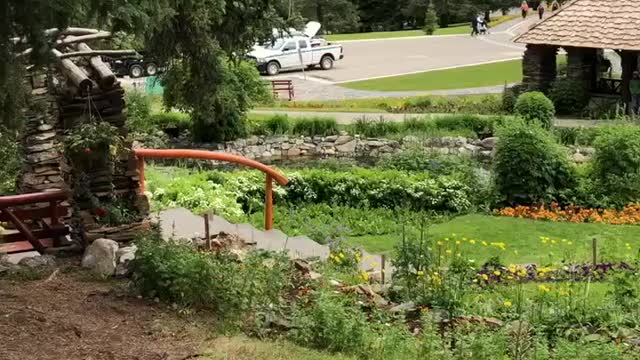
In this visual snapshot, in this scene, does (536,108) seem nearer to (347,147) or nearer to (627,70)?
(347,147)

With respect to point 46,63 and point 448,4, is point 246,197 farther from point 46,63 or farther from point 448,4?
point 448,4

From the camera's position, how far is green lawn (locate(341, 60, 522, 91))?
3619cm

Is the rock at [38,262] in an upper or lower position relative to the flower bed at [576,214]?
upper

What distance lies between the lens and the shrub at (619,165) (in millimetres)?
16250

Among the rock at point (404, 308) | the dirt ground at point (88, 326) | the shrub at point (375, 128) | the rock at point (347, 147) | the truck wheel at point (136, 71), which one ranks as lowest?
the rock at point (347, 147)

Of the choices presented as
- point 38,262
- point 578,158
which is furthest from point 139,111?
point 38,262

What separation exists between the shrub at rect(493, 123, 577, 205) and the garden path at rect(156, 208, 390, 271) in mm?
5548

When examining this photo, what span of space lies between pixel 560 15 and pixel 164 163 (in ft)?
46.1

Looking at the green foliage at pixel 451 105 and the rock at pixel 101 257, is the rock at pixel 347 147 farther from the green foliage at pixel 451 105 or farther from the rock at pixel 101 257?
the rock at pixel 101 257

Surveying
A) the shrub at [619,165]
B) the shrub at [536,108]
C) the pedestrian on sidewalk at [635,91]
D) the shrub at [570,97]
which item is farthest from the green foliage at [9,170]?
the shrub at [570,97]

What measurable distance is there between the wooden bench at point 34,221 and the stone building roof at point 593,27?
21.0 m

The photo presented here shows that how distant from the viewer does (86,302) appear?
6.82 meters

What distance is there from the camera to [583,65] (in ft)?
93.2

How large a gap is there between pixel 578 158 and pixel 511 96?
8.09m
